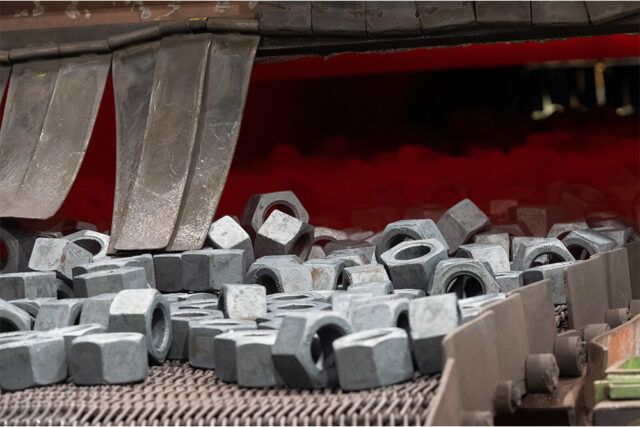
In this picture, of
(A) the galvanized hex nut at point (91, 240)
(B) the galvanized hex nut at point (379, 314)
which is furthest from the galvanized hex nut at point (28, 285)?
(B) the galvanized hex nut at point (379, 314)

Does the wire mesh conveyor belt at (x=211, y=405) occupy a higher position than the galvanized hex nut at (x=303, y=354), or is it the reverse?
the galvanized hex nut at (x=303, y=354)

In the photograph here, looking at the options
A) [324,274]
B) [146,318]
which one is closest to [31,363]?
[146,318]

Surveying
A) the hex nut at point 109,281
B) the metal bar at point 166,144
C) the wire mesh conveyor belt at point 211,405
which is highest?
the metal bar at point 166,144

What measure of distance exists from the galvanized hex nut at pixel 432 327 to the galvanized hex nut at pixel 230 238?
165 cm

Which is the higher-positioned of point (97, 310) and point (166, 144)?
point (166, 144)

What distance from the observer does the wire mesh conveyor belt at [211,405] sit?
238 centimetres

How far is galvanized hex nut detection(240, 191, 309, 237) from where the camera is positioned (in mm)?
4680

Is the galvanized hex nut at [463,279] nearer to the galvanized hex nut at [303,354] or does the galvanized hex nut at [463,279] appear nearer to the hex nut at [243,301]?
the hex nut at [243,301]

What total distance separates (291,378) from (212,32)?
102 inches

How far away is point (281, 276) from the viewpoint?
12.6ft

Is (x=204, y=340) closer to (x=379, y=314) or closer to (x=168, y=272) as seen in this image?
(x=379, y=314)

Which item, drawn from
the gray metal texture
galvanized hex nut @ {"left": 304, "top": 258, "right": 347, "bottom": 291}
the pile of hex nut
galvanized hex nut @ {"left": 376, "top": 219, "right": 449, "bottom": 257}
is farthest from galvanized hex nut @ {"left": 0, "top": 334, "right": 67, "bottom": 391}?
the gray metal texture

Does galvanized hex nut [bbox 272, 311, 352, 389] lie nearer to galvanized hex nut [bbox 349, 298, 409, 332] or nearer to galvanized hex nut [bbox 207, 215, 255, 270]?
galvanized hex nut [bbox 349, 298, 409, 332]

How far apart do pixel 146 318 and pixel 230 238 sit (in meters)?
1.24
